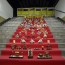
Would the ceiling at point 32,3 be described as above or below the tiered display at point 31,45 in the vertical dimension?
above

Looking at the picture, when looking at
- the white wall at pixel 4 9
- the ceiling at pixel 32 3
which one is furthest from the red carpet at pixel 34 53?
the ceiling at pixel 32 3

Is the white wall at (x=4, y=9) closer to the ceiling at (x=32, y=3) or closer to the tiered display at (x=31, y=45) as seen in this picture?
the ceiling at (x=32, y=3)

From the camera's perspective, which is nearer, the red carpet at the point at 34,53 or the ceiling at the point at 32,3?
the red carpet at the point at 34,53

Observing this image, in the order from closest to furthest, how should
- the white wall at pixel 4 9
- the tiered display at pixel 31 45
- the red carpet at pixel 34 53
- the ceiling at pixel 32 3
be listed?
the red carpet at pixel 34 53
the tiered display at pixel 31 45
the white wall at pixel 4 9
the ceiling at pixel 32 3

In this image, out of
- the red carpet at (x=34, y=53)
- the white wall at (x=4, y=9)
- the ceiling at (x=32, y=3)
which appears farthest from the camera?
the ceiling at (x=32, y=3)

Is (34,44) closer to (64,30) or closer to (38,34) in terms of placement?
(38,34)

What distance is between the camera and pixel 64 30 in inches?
319

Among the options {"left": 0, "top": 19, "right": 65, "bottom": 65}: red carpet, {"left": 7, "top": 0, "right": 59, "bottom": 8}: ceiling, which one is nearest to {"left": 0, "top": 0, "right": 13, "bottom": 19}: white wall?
{"left": 7, "top": 0, "right": 59, "bottom": 8}: ceiling

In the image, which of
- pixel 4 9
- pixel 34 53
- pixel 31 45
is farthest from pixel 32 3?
pixel 34 53

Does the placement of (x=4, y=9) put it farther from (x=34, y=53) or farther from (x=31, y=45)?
(x=34, y=53)

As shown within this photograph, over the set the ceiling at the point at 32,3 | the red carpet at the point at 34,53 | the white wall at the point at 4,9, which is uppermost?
the ceiling at the point at 32,3

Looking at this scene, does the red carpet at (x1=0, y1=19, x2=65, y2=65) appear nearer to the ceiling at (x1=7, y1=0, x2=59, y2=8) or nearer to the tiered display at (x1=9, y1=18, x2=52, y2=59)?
the tiered display at (x1=9, y1=18, x2=52, y2=59)

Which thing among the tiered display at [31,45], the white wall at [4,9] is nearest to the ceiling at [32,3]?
the white wall at [4,9]

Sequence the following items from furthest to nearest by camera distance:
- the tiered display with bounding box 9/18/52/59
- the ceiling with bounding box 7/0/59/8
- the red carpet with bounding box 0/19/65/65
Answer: the ceiling with bounding box 7/0/59/8
the tiered display with bounding box 9/18/52/59
the red carpet with bounding box 0/19/65/65
